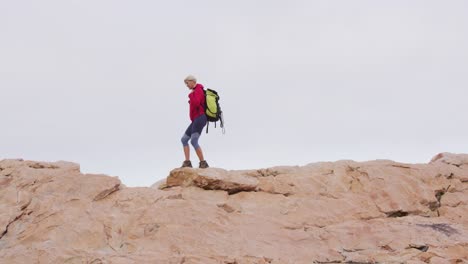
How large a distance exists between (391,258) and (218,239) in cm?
459

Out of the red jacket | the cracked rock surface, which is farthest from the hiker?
the cracked rock surface

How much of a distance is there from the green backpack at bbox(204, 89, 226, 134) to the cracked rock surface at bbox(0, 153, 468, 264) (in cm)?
206

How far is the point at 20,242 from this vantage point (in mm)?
13617

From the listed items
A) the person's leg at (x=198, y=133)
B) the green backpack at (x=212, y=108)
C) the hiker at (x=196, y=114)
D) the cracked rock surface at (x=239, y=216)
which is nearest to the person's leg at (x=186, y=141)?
the hiker at (x=196, y=114)

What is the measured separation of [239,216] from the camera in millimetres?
15617

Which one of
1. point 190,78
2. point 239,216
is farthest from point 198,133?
point 239,216

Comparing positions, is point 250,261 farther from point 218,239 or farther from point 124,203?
point 124,203

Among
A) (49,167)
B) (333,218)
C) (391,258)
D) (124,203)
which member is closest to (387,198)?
(333,218)

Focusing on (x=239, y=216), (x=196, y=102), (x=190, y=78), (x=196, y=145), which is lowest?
(x=239, y=216)

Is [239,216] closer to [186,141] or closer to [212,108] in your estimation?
[186,141]

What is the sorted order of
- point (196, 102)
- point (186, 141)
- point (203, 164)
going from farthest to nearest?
point (186, 141)
point (203, 164)
point (196, 102)

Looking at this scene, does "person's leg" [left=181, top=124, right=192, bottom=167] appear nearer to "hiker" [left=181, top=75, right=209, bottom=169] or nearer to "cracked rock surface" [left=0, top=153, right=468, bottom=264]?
"hiker" [left=181, top=75, right=209, bottom=169]

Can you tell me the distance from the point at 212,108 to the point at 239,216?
4470 millimetres

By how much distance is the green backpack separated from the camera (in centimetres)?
1844
